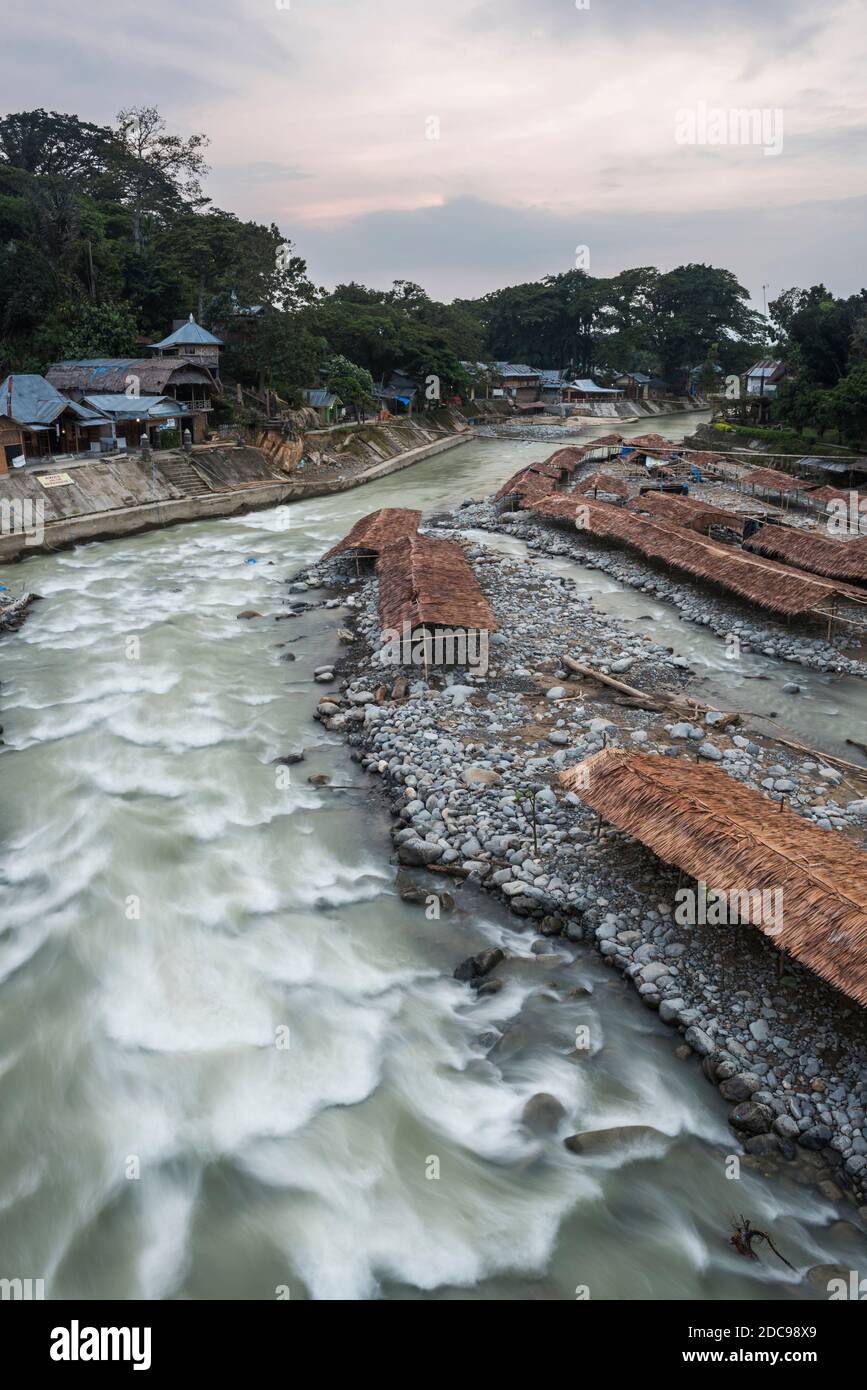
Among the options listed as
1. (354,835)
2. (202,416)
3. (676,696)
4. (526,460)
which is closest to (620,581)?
(676,696)

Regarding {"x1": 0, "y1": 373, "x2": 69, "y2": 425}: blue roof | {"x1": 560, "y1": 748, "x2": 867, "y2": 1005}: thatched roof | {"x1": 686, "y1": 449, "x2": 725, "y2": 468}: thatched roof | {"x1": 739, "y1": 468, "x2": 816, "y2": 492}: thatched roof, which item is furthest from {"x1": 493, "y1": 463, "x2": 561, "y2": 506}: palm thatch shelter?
{"x1": 560, "y1": 748, "x2": 867, "y2": 1005}: thatched roof

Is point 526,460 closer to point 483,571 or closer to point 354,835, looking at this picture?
point 483,571

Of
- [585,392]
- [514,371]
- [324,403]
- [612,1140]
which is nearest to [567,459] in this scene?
[324,403]

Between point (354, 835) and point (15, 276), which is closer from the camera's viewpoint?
point (354, 835)

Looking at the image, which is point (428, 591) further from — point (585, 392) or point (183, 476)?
point (585, 392)

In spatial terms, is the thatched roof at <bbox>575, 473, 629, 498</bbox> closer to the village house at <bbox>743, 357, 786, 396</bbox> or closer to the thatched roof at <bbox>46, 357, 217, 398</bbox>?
the thatched roof at <bbox>46, 357, 217, 398</bbox>

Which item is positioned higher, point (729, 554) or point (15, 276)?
point (15, 276)
